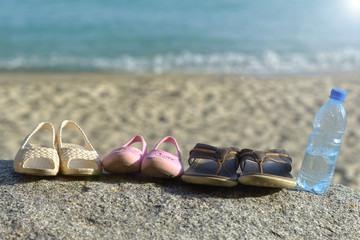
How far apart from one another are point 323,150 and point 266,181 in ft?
2.40

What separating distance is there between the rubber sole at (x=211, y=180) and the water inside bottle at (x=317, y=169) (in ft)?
2.14

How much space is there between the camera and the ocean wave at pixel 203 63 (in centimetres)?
1017

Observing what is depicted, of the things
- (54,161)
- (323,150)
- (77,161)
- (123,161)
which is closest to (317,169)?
(323,150)

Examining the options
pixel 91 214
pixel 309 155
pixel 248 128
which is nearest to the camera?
pixel 91 214

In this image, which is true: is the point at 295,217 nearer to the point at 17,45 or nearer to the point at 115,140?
the point at 115,140

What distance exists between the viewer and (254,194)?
9.02ft

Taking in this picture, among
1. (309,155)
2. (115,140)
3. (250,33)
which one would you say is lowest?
(115,140)

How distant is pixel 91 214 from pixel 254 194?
1.08m

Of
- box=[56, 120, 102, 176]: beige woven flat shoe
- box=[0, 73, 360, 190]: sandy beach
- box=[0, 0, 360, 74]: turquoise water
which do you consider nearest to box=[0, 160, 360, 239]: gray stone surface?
box=[56, 120, 102, 176]: beige woven flat shoe

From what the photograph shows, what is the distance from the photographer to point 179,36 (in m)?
14.1

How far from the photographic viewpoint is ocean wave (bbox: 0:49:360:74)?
1017 centimetres

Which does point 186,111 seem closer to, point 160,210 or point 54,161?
point 54,161

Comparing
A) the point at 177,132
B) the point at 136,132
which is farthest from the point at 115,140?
the point at 177,132

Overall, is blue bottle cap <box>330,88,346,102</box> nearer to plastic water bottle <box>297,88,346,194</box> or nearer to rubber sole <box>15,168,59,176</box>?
plastic water bottle <box>297,88,346,194</box>
